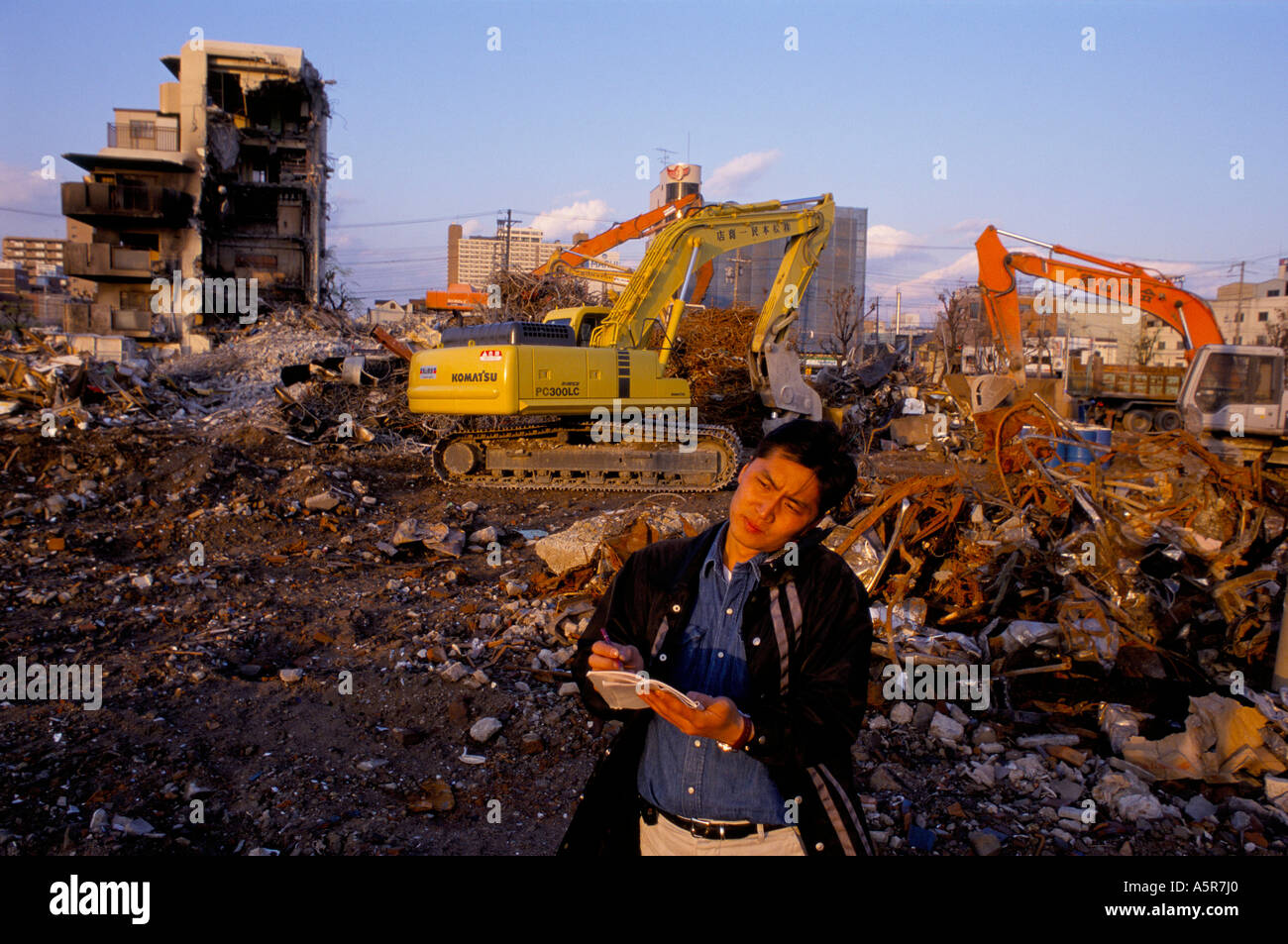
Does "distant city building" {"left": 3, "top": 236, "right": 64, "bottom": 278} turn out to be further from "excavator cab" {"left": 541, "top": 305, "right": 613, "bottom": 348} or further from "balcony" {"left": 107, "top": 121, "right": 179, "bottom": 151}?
"excavator cab" {"left": 541, "top": 305, "right": 613, "bottom": 348}

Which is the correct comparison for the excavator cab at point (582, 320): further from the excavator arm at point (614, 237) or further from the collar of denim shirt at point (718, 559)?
the collar of denim shirt at point (718, 559)

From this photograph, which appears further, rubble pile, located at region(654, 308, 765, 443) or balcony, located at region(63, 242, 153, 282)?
balcony, located at region(63, 242, 153, 282)

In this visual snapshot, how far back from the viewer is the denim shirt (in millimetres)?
1914

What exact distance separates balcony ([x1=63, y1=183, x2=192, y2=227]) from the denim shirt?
3868 cm

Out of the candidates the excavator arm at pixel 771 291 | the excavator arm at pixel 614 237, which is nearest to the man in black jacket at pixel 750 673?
the excavator arm at pixel 771 291

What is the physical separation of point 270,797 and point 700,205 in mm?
11112

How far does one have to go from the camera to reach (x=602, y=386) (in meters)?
11.4

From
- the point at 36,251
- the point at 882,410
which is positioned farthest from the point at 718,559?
the point at 36,251

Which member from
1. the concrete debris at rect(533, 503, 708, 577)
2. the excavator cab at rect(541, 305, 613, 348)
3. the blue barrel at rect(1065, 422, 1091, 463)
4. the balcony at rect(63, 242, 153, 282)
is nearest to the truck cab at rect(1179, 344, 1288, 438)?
the blue barrel at rect(1065, 422, 1091, 463)

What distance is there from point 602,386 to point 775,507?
9.54 meters

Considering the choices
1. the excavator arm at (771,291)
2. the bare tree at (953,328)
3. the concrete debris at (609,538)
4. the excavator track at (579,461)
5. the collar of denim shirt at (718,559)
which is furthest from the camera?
the bare tree at (953,328)

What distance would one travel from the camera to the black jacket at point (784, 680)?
185cm

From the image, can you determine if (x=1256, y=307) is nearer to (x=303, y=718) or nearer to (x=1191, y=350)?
(x=1191, y=350)

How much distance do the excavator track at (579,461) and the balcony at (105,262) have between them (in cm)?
2913
